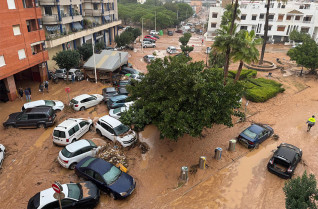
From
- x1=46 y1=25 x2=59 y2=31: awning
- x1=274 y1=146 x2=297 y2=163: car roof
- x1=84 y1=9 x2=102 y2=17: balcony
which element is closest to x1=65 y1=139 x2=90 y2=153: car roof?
x1=274 y1=146 x2=297 y2=163: car roof

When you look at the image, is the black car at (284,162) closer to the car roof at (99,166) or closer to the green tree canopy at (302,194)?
the green tree canopy at (302,194)

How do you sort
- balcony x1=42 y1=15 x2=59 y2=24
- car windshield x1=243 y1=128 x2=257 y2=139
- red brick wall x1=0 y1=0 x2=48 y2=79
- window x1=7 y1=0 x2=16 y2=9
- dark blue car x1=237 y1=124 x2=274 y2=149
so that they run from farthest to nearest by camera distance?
balcony x1=42 y1=15 x2=59 y2=24 → window x1=7 y1=0 x2=16 y2=9 → red brick wall x1=0 y1=0 x2=48 y2=79 → car windshield x1=243 y1=128 x2=257 y2=139 → dark blue car x1=237 y1=124 x2=274 y2=149

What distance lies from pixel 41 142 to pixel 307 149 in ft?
64.5

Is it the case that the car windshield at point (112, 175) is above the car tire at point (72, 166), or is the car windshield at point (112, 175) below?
above

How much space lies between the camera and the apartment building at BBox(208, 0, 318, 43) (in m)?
56.7

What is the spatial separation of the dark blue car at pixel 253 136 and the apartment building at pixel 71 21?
20874 mm

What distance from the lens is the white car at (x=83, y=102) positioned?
2178 cm

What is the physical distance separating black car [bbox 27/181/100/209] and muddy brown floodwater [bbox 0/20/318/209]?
83cm

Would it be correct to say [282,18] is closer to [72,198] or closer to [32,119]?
[32,119]

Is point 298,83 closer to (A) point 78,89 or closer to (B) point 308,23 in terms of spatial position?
(A) point 78,89

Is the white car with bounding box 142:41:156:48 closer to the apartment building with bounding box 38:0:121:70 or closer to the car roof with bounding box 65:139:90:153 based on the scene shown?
the apartment building with bounding box 38:0:121:70

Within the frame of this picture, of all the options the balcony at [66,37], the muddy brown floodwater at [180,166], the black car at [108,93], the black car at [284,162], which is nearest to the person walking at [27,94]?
the muddy brown floodwater at [180,166]

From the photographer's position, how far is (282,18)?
5825 cm

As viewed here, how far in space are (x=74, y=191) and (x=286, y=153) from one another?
500 inches
